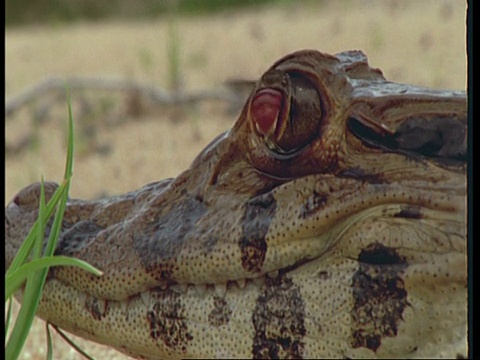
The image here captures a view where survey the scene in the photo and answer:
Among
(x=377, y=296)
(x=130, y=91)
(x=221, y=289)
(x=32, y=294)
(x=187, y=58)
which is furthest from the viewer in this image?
(x=187, y=58)

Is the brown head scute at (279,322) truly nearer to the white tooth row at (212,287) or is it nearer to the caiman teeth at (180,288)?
the white tooth row at (212,287)

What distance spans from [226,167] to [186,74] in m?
4.81

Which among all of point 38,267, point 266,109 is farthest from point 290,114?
point 38,267

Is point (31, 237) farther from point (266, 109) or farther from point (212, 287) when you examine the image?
point (266, 109)

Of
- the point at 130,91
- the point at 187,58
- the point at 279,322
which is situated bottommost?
the point at 279,322

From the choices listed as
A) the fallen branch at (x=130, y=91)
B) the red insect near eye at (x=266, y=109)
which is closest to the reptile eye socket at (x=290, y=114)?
the red insect near eye at (x=266, y=109)

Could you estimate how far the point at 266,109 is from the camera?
4.81ft

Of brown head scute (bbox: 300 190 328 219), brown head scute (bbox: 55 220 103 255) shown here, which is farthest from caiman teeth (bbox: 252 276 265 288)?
brown head scute (bbox: 55 220 103 255)

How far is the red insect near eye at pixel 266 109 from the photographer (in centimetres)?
146

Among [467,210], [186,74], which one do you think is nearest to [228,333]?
[467,210]

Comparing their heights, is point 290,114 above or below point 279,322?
above

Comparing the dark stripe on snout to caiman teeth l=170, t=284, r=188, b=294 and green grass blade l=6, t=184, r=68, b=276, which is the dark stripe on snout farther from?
green grass blade l=6, t=184, r=68, b=276

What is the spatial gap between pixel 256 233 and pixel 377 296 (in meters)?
0.20

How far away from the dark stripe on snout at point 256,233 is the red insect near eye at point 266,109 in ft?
0.34
